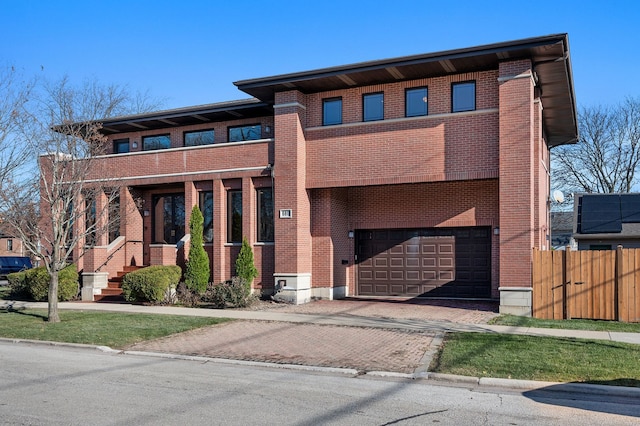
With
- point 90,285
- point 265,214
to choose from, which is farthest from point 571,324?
point 90,285

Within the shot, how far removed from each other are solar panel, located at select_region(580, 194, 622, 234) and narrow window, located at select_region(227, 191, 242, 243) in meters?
15.7

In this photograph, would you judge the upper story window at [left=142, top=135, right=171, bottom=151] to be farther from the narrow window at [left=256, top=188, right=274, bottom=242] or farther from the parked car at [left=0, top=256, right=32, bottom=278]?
the parked car at [left=0, top=256, right=32, bottom=278]

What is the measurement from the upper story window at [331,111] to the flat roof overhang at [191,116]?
216 centimetres

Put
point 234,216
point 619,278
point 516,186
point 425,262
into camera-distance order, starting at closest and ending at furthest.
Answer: point 619,278 < point 516,186 < point 425,262 < point 234,216

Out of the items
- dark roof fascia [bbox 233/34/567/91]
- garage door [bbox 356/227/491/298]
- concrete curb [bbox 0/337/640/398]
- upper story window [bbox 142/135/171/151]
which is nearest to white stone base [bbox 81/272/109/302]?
upper story window [bbox 142/135/171/151]

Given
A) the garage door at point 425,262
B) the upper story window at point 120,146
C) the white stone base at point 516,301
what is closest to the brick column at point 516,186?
the white stone base at point 516,301

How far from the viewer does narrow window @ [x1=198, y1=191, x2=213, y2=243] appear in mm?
21844

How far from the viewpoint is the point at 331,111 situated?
19938 millimetres

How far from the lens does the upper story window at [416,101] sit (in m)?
18.6

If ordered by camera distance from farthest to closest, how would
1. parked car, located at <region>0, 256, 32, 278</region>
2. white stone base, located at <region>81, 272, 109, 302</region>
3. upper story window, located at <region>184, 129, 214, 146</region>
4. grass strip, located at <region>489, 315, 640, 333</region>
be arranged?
1. parked car, located at <region>0, 256, 32, 278</region>
2. upper story window, located at <region>184, 129, 214, 146</region>
3. white stone base, located at <region>81, 272, 109, 302</region>
4. grass strip, located at <region>489, 315, 640, 333</region>

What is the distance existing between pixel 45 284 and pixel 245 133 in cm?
867

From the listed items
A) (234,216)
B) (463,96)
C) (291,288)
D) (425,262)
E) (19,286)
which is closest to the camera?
(463,96)

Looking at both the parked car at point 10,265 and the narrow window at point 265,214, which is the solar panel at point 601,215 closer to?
the narrow window at point 265,214

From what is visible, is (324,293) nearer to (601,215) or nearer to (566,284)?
(566,284)
